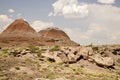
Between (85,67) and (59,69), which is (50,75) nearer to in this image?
(59,69)

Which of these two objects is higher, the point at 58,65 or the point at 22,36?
the point at 22,36

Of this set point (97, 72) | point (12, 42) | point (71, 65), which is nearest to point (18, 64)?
point (71, 65)

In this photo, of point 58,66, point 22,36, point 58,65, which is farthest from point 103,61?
point 22,36

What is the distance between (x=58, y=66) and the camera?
103 feet

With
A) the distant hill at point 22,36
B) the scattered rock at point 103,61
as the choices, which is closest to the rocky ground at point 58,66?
the scattered rock at point 103,61

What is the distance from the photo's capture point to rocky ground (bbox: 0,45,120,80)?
26344 millimetres

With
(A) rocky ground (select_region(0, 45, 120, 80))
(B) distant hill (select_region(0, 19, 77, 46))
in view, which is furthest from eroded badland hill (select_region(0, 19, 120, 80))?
(B) distant hill (select_region(0, 19, 77, 46))

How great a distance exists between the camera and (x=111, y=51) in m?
47.8

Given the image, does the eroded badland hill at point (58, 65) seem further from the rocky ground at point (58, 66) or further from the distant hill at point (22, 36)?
the distant hill at point (22, 36)

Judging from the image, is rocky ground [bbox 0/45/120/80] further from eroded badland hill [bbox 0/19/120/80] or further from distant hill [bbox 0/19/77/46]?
distant hill [bbox 0/19/77/46]

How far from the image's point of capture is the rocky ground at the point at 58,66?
26.3 m

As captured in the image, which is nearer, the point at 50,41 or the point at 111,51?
the point at 111,51

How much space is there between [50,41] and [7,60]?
44665 mm

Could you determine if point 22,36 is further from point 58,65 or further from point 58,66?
point 58,66
